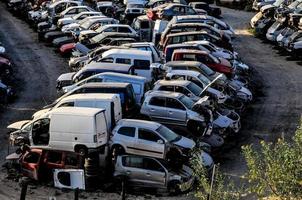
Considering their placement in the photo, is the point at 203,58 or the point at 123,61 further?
the point at 203,58

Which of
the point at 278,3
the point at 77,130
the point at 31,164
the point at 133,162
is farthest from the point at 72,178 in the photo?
the point at 278,3

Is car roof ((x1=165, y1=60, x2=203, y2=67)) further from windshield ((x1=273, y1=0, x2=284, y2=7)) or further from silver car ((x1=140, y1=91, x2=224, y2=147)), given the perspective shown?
windshield ((x1=273, y1=0, x2=284, y2=7))

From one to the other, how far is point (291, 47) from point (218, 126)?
1257 centimetres

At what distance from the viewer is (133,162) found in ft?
58.8

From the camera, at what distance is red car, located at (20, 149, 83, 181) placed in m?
18.1

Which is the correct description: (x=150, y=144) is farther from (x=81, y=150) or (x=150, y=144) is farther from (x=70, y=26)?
(x=70, y=26)

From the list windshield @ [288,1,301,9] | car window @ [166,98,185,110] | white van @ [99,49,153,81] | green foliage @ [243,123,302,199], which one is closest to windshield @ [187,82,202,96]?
car window @ [166,98,185,110]

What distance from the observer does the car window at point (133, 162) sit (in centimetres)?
1786

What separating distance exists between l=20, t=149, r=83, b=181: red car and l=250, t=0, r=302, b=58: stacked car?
17667mm

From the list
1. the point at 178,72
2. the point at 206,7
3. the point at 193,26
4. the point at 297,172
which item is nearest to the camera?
the point at 297,172

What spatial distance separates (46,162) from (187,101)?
5.76m

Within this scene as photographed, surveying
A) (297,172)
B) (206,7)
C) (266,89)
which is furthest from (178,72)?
(206,7)

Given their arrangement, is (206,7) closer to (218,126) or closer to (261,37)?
(261,37)

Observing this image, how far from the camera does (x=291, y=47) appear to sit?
32.8m
